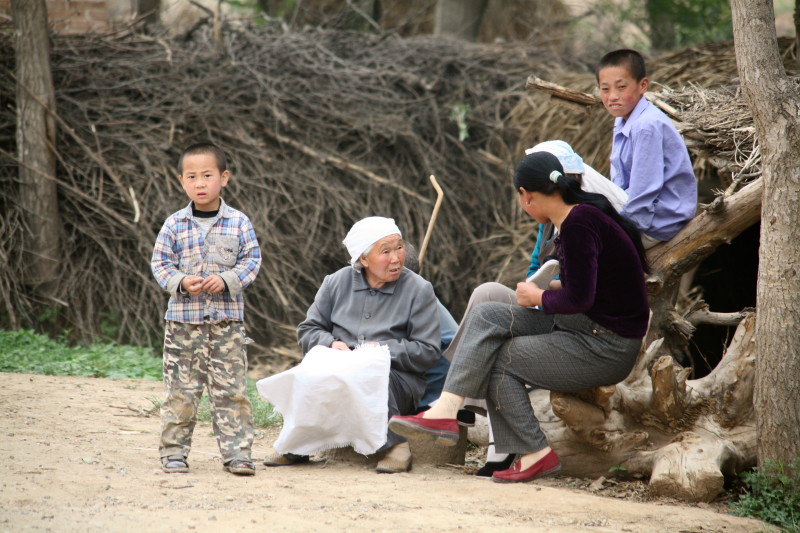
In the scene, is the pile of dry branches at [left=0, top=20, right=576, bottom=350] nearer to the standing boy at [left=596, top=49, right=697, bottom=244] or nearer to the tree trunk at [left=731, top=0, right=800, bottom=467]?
the standing boy at [left=596, top=49, right=697, bottom=244]

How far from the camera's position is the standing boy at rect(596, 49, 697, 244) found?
14.6 feet

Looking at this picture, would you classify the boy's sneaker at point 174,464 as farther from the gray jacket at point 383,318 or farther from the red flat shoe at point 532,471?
the red flat shoe at point 532,471

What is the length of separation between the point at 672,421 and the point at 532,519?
43.8 inches

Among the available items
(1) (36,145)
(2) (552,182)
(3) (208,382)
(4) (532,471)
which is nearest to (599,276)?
(2) (552,182)

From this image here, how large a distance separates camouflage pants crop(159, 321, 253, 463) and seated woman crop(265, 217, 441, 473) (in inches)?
16.0

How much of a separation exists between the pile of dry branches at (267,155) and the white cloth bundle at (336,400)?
3587 mm

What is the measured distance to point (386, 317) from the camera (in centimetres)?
461

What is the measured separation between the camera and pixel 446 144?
358 inches

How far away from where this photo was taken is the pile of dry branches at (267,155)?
796 centimetres

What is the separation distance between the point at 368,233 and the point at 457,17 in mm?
9370

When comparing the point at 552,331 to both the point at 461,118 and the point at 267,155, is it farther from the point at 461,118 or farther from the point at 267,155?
the point at 461,118

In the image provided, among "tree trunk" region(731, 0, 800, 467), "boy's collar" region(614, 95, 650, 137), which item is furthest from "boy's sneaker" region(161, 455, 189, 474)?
"boy's collar" region(614, 95, 650, 137)

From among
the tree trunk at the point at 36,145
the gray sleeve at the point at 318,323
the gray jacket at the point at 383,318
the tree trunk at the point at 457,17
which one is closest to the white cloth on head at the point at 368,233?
the gray jacket at the point at 383,318

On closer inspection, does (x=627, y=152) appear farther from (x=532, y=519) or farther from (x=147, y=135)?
(x=147, y=135)
